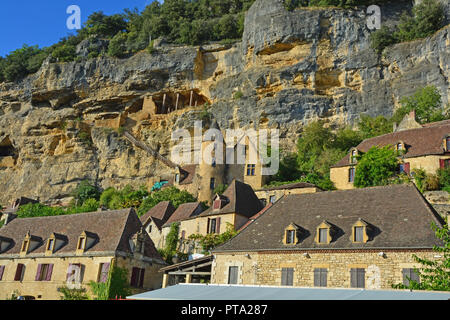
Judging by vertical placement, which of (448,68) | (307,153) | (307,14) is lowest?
(307,153)

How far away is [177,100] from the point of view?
193 feet

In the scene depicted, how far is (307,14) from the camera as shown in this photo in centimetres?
5294

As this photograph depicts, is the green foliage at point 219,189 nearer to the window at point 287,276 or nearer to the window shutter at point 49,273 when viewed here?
the window shutter at point 49,273

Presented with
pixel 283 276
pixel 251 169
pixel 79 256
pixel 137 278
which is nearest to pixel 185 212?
pixel 137 278

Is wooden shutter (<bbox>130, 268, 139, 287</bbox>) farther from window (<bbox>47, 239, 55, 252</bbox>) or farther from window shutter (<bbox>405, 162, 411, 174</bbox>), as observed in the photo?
window shutter (<bbox>405, 162, 411, 174</bbox>)

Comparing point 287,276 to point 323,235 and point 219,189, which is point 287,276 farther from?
point 219,189

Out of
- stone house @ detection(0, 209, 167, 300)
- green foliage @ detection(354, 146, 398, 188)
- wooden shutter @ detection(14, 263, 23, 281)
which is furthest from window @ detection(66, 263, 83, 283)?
green foliage @ detection(354, 146, 398, 188)

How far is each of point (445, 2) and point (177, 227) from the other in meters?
39.9

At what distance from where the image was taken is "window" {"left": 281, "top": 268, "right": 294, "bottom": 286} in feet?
63.6

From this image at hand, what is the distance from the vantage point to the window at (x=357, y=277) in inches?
705

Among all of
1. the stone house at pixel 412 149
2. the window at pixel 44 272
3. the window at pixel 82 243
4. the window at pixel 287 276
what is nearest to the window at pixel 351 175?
the stone house at pixel 412 149

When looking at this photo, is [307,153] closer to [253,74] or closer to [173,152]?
[253,74]

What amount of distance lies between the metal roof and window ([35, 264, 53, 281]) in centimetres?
1490
